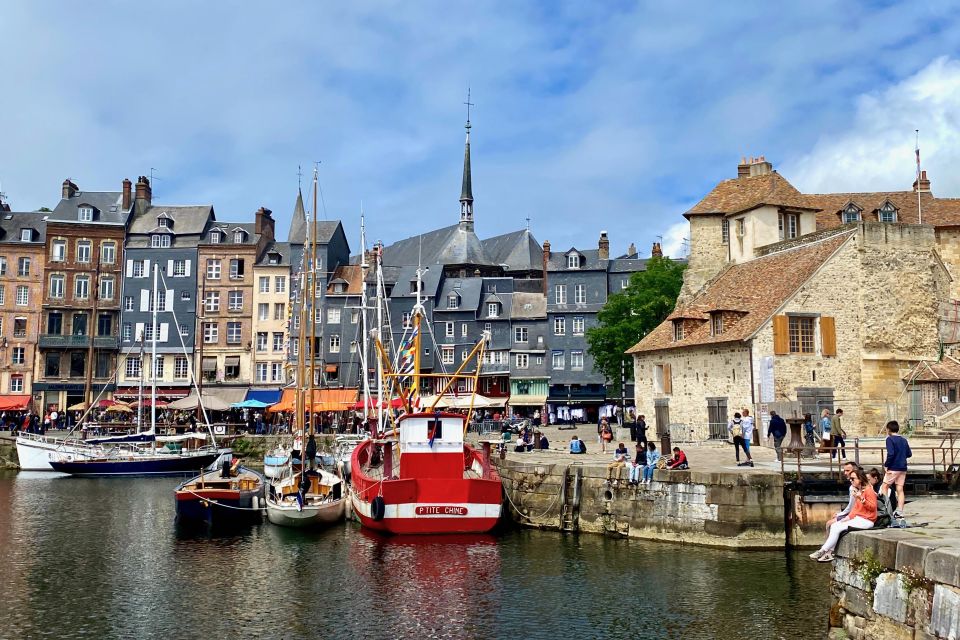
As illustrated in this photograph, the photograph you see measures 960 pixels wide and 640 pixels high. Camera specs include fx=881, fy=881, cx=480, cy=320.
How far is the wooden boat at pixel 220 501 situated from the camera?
26109mm

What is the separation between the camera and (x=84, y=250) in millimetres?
63969

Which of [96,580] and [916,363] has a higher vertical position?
[916,363]

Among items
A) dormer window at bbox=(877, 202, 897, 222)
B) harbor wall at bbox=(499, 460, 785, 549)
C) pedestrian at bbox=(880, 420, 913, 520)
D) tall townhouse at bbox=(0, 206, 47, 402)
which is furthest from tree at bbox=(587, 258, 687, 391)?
tall townhouse at bbox=(0, 206, 47, 402)

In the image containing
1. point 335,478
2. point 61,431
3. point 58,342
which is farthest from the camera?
point 58,342

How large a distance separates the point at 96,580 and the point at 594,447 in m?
19.9

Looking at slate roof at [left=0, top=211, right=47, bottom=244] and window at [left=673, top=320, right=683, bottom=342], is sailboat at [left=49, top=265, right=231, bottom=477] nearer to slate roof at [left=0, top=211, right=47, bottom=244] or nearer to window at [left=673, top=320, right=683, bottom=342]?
window at [left=673, top=320, right=683, bottom=342]

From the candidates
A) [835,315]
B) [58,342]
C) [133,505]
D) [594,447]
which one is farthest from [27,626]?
[58,342]

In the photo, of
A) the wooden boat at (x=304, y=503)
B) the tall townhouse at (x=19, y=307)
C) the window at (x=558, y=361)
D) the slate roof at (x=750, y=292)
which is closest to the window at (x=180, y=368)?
the tall townhouse at (x=19, y=307)

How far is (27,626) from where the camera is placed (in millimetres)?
14977

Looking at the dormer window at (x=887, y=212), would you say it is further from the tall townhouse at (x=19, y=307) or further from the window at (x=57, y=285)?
the tall townhouse at (x=19, y=307)

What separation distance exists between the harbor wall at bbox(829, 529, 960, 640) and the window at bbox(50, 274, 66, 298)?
6216 cm

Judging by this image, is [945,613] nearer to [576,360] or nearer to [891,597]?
[891,597]

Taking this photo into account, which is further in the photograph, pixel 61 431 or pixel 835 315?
pixel 61 431

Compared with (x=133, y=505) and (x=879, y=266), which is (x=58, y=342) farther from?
(x=879, y=266)
